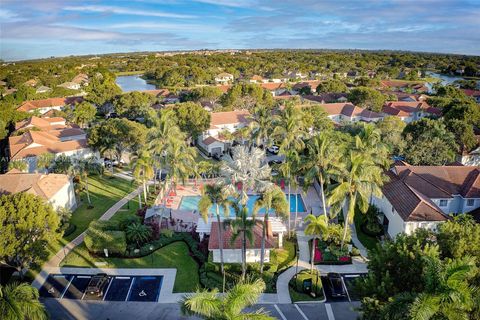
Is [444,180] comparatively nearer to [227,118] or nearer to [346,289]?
[346,289]

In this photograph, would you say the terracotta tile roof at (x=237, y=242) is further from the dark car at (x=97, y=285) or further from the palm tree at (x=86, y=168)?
the palm tree at (x=86, y=168)

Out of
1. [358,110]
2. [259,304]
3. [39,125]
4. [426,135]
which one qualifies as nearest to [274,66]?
[358,110]

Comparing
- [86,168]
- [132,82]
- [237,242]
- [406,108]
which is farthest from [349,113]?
[132,82]

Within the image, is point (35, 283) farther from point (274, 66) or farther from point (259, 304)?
point (274, 66)

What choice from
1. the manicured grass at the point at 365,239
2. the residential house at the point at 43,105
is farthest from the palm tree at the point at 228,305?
the residential house at the point at 43,105

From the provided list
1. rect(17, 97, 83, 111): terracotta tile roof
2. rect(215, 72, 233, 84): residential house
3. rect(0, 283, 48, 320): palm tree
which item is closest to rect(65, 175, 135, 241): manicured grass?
rect(0, 283, 48, 320): palm tree

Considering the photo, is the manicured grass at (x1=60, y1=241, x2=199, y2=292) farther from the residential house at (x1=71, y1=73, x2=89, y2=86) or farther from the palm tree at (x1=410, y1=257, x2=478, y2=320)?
the residential house at (x1=71, y1=73, x2=89, y2=86)
